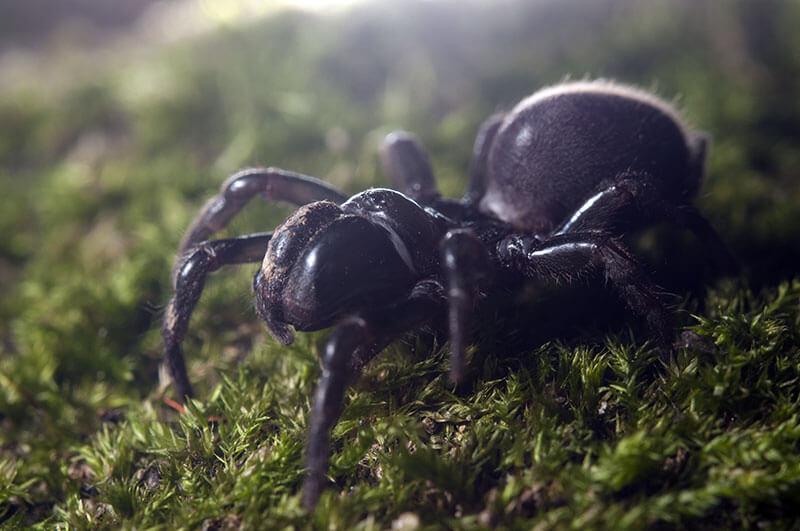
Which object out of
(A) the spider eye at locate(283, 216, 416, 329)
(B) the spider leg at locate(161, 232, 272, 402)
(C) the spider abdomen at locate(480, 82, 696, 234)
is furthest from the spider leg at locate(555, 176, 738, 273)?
(B) the spider leg at locate(161, 232, 272, 402)

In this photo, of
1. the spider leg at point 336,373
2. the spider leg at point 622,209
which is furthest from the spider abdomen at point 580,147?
the spider leg at point 336,373

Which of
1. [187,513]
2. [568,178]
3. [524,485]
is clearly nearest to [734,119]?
[568,178]

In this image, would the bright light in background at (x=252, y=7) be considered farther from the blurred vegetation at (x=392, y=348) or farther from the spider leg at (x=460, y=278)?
the spider leg at (x=460, y=278)

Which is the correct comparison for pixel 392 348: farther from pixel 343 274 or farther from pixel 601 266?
pixel 601 266

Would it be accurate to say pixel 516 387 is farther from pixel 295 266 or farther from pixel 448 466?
pixel 295 266

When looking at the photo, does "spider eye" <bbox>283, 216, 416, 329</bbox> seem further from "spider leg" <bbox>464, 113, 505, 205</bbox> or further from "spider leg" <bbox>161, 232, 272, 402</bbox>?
"spider leg" <bbox>464, 113, 505, 205</bbox>

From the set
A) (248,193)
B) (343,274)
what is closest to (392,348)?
(343,274)
